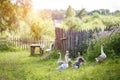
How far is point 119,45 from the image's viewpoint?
12.4 m

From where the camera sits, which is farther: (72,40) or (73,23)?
(73,23)

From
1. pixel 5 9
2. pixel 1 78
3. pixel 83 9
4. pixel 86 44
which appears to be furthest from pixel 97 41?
pixel 83 9

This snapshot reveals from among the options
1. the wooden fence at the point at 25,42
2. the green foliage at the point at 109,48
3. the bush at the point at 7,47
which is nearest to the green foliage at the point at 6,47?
the bush at the point at 7,47

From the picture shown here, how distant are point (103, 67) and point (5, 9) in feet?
53.6

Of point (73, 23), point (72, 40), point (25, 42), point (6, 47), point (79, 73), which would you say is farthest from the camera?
point (73, 23)

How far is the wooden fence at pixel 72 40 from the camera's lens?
15469 millimetres

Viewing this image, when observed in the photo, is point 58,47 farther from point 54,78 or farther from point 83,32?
point 54,78

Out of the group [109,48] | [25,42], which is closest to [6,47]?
[25,42]

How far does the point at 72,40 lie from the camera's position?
629 inches

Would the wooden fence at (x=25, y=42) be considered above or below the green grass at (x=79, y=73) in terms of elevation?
above

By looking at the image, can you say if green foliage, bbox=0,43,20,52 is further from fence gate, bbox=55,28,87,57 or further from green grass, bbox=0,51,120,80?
green grass, bbox=0,51,120,80

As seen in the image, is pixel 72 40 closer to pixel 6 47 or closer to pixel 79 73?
pixel 79 73

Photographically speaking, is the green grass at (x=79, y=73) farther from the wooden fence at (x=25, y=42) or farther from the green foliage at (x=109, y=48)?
the wooden fence at (x=25, y=42)

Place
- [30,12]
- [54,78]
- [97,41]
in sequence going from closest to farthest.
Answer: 1. [54,78]
2. [97,41]
3. [30,12]
